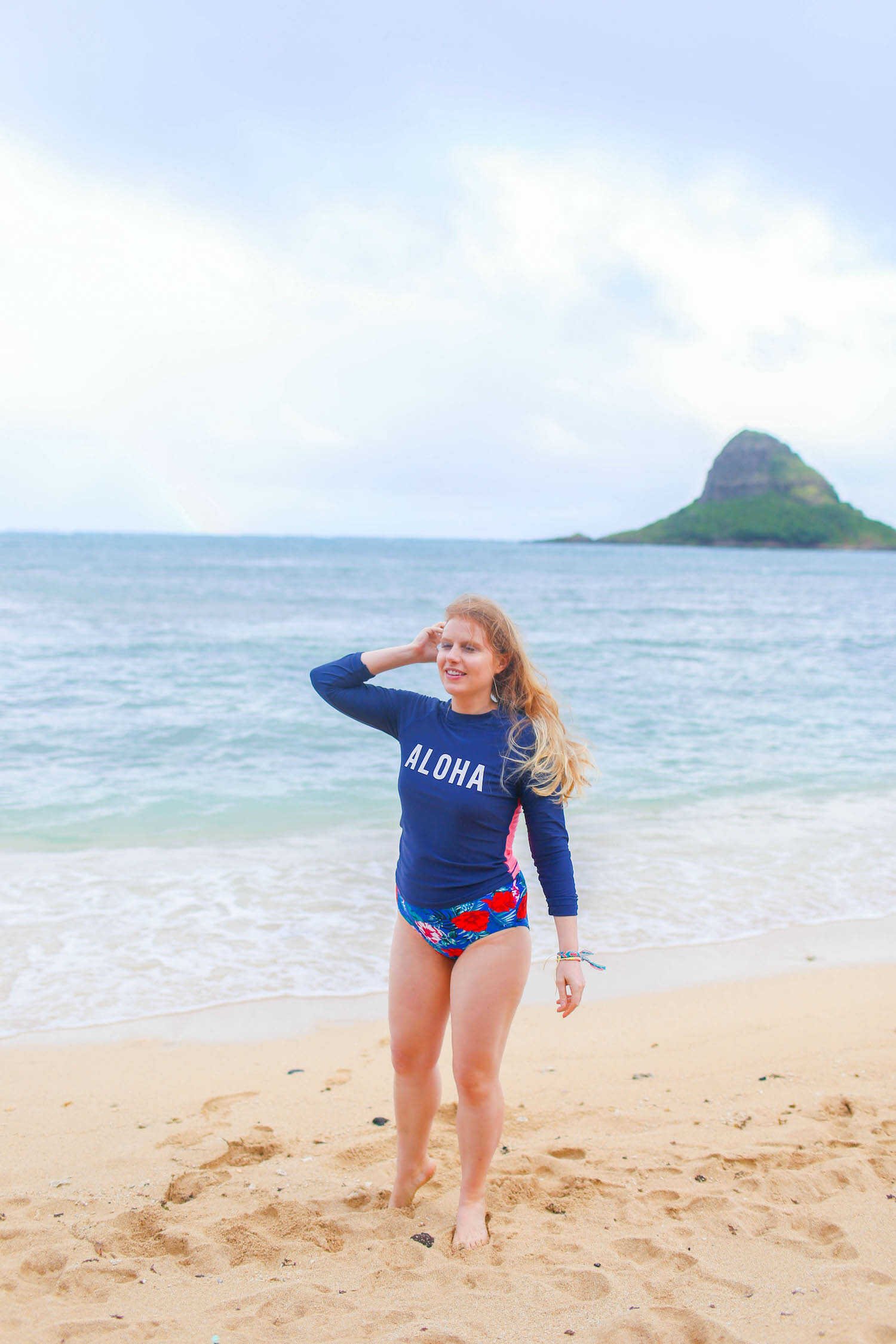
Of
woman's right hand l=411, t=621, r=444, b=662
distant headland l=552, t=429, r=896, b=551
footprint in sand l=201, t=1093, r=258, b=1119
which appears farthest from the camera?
distant headland l=552, t=429, r=896, b=551

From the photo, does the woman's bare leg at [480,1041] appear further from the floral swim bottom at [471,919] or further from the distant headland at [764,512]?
the distant headland at [764,512]

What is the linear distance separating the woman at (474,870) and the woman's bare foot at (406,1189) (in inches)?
7.2

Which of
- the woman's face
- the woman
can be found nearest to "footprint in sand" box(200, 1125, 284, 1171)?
the woman

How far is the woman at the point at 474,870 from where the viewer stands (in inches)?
120

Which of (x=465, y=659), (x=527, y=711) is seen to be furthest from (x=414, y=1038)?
(x=465, y=659)

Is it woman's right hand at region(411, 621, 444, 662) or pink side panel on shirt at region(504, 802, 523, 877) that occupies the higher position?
woman's right hand at region(411, 621, 444, 662)

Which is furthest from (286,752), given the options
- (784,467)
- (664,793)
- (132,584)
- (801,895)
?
(784,467)

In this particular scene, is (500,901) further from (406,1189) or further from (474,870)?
(406,1189)

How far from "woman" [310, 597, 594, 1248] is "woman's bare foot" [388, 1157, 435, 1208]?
0.60ft

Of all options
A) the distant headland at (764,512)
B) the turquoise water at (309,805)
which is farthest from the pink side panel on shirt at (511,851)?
the distant headland at (764,512)

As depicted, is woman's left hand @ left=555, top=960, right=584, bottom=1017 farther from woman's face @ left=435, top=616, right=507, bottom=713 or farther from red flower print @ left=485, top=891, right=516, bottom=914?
woman's face @ left=435, top=616, right=507, bottom=713

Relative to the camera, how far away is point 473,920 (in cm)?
305

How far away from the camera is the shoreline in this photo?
5.17 m

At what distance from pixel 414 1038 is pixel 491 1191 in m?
0.77
